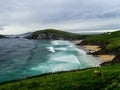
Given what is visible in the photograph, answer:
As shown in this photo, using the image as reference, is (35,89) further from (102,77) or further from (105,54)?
(105,54)

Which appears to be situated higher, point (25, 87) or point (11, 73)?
point (25, 87)

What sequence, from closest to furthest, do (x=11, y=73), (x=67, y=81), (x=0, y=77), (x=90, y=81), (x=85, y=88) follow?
(x=85, y=88) → (x=90, y=81) → (x=67, y=81) → (x=0, y=77) → (x=11, y=73)

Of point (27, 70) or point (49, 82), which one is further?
point (27, 70)

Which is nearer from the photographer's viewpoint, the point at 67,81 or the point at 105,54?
the point at 67,81

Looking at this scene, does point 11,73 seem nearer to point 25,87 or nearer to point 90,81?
point 25,87

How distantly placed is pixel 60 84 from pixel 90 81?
3577 millimetres

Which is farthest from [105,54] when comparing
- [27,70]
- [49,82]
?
[49,82]

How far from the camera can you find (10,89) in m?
30.5

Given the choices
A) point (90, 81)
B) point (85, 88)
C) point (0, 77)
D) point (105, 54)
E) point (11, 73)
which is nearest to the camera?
point (85, 88)

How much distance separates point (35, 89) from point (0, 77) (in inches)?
1209

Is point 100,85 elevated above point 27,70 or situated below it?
above

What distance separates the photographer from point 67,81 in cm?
2950

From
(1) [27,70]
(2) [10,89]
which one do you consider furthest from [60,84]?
(1) [27,70]

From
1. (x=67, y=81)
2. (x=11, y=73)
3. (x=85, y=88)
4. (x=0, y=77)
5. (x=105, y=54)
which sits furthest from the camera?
(x=105, y=54)
